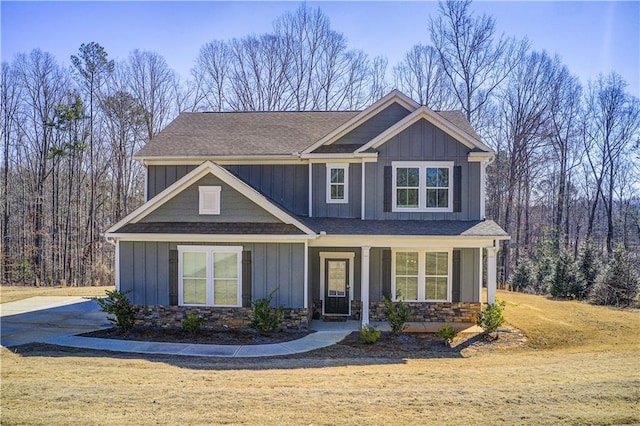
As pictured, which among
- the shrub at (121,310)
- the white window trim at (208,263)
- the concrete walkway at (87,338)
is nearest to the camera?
the concrete walkway at (87,338)

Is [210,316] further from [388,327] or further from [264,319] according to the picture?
[388,327]

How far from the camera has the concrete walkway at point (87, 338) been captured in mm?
10102

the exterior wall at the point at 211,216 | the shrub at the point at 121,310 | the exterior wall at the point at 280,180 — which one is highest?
the exterior wall at the point at 280,180

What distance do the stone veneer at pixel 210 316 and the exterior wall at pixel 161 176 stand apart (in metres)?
4.91

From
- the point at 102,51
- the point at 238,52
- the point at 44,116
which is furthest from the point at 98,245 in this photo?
the point at 238,52

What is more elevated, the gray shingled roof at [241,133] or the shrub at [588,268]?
the gray shingled roof at [241,133]

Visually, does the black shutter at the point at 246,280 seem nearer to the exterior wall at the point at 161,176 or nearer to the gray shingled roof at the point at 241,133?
the gray shingled roof at the point at 241,133

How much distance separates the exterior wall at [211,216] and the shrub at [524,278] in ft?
59.4

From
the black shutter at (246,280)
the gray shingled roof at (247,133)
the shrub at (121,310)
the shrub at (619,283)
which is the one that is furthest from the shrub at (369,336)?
the shrub at (619,283)

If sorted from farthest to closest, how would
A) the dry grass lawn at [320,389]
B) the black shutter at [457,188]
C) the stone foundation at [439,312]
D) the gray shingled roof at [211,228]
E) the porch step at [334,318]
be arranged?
1. the black shutter at [457,188]
2. the porch step at [334,318]
3. the stone foundation at [439,312]
4. the gray shingled roof at [211,228]
5. the dry grass lawn at [320,389]

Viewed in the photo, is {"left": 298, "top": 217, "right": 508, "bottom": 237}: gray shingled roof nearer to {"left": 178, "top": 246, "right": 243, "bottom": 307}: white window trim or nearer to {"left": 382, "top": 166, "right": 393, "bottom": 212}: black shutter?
{"left": 382, "top": 166, "right": 393, "bottom": 212}: black shutter

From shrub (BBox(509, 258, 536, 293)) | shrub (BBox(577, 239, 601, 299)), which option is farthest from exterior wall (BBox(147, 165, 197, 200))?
shrub (BBox(509, 258, 536, 293))

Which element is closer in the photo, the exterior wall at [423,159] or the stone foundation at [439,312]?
the stone foundation at [439,312]

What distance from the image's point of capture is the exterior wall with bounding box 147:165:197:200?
15281 millimetres
